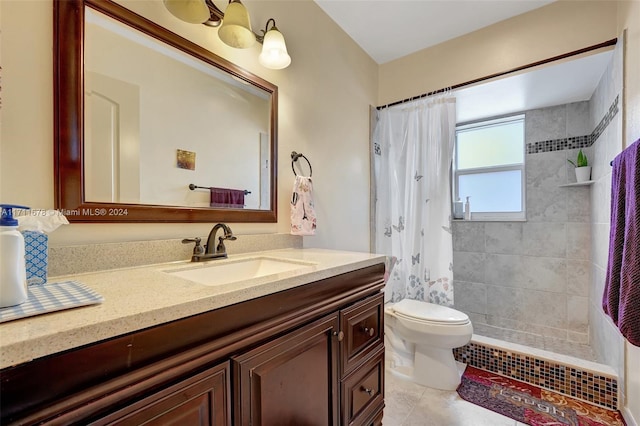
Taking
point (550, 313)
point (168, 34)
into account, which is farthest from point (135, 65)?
point (550, 313)

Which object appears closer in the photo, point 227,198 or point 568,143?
point 227,198

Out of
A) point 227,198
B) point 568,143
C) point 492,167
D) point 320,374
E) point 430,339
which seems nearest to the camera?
point 320,374

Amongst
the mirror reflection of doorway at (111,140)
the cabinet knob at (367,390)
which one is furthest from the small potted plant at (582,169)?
the mirror reflection of doorway at (111,140)

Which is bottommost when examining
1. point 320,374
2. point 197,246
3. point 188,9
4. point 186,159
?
point 320,374

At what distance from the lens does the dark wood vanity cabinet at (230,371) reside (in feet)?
1.47

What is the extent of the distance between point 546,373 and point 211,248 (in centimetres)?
222

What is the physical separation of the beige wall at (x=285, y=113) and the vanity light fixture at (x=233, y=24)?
0.09 metres

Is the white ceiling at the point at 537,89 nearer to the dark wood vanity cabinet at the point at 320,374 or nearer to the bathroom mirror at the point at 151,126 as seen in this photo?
the bathroom mirror at the point at 151,126

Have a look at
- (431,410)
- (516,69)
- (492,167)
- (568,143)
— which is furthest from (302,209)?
(568,143)

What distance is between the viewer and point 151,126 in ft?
3.58

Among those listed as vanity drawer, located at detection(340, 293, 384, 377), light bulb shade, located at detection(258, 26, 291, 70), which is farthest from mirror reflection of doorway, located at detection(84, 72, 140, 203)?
vanity drawer, located at detection(340, 293, 384, 377)

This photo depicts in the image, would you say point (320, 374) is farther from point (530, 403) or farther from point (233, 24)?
point (530, 403)

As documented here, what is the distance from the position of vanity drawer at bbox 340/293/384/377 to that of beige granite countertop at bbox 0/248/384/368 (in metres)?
0.25

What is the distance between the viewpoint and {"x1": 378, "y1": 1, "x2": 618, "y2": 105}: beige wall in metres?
1.68
